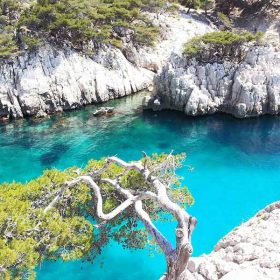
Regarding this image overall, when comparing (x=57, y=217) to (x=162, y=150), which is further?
(x=162, y=150)

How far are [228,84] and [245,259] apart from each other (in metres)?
29.7

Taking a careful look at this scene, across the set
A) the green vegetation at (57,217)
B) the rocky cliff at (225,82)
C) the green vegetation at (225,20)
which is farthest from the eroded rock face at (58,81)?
the green vegetation at (57,217)

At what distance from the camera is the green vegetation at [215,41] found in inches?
1642

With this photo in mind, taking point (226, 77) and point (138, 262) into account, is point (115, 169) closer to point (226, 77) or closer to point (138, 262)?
point (138, 262)

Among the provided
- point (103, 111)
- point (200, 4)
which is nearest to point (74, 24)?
point (103, 111)

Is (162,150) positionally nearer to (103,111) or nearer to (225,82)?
(103,111)

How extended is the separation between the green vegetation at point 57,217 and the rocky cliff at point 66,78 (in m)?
27.1

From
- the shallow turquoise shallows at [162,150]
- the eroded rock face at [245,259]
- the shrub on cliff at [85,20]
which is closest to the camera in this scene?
the eroded rock face at [245,259]

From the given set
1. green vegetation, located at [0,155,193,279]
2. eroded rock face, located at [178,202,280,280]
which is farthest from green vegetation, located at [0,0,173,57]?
eroded rock face, located at [178,202,280,280]

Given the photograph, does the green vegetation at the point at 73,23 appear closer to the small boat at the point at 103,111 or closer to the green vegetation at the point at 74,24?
the green vegetation at the point at 74,24

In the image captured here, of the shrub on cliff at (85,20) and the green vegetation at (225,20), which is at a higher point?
the shrub on cliff at (85,20)

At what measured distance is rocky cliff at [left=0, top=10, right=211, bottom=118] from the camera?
A: 140 feet

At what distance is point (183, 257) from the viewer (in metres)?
11.8

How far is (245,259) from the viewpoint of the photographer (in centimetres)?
1452
